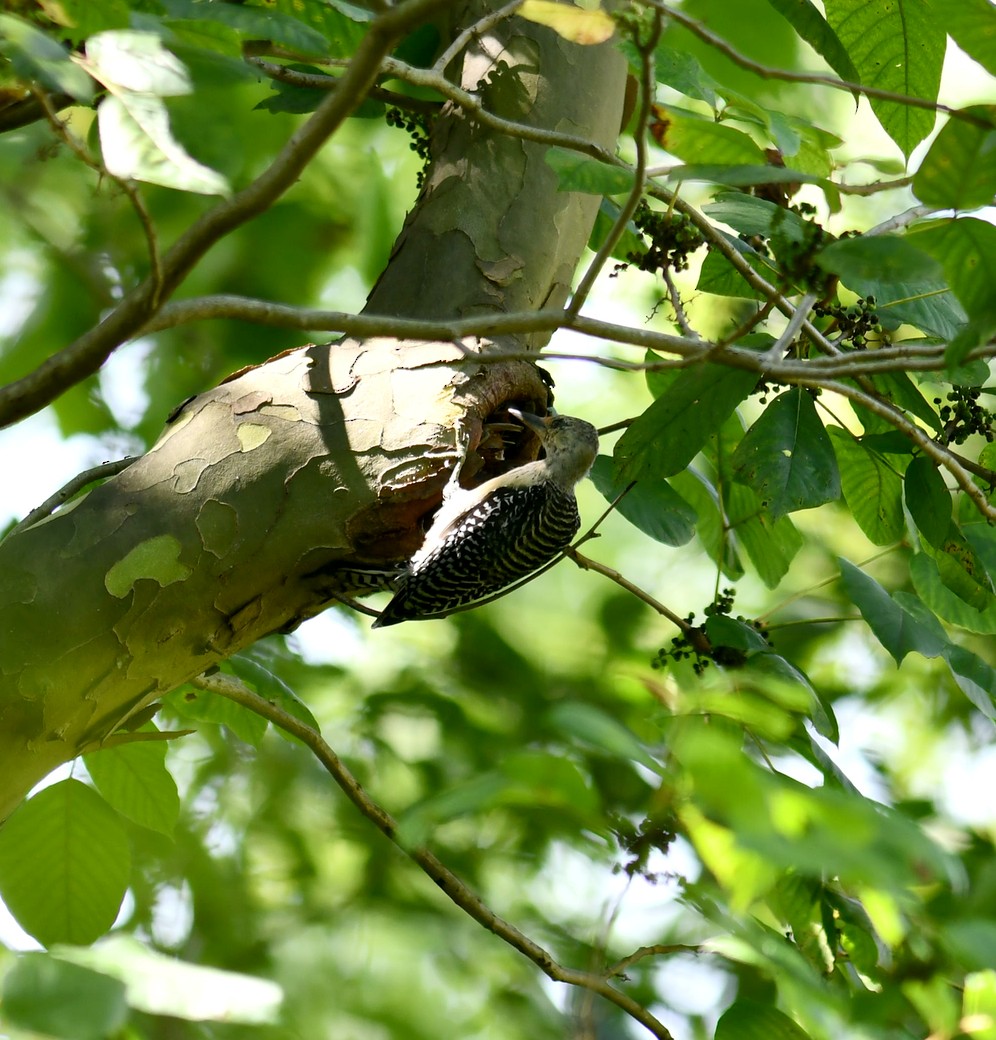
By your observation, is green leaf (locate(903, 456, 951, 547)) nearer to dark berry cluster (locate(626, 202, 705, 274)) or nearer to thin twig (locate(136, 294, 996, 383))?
thin twig (locate(136, 294, 996, 383))

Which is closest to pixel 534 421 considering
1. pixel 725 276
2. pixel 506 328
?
pixel 725 276

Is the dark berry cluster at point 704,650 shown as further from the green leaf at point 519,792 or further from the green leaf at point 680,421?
the green leaf at point 519,792

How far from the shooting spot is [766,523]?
2947mm

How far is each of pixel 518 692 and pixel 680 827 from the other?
3040 millimetres

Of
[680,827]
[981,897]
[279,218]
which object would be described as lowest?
[279,218]

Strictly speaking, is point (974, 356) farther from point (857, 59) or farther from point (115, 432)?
point (115, 432)

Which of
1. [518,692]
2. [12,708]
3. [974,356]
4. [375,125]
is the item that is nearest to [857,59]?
[974,356]

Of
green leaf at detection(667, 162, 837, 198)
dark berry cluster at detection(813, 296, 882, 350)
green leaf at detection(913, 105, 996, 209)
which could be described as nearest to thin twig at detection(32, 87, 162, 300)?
green leaf at detection(667, 162, 837, 198)

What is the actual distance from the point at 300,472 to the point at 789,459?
1014 mm

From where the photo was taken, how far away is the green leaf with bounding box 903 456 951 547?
238cm

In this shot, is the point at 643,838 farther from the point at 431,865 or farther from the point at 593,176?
the point at 431,865

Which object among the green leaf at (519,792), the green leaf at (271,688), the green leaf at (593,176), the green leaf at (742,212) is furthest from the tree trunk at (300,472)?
the green leaf at (519,792)

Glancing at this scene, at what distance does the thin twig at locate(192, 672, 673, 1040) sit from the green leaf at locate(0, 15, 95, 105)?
139 centimetres

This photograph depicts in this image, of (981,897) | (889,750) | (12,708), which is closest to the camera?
(981,897)
